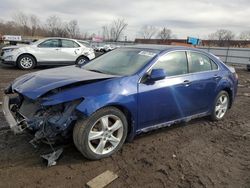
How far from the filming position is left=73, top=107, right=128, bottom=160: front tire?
344 cm

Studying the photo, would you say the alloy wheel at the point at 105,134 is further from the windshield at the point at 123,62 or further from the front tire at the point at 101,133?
the windshield at the point at 123,62

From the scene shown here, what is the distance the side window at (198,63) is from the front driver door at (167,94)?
16cm

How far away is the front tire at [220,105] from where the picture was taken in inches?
217

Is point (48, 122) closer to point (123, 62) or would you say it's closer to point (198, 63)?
point (123, 62)

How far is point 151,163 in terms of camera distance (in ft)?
12.1

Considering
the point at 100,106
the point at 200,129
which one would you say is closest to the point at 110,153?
the point at 100,106

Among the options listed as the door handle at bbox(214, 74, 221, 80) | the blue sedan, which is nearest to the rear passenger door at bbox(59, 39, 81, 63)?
the blue sedan

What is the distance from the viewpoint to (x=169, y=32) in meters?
82.4

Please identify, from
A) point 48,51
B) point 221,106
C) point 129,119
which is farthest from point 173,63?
point 48,51

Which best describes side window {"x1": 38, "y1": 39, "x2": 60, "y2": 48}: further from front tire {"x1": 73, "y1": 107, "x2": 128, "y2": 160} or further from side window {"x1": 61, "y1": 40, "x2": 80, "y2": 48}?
front tire {"x1": 73, "y1": 107, "x2": 128, "y2": 160}

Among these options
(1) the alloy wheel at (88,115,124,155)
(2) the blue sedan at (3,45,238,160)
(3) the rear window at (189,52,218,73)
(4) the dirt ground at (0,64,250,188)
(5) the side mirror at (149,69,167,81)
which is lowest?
(4) the dirt ground at (0,64,250,188)

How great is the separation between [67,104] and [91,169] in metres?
0.87

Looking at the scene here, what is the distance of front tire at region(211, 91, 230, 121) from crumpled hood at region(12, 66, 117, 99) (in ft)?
8.49

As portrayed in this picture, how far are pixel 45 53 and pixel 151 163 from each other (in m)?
10.2
